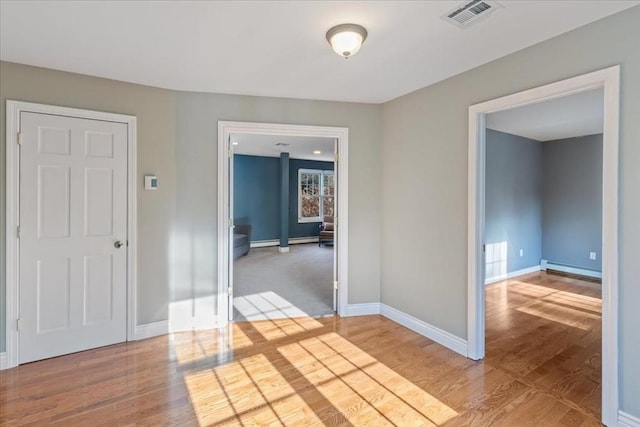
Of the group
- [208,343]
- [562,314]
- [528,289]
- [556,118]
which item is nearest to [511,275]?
[528,289]

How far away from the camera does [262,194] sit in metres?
9.01

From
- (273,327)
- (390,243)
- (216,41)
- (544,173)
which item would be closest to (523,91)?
(390,243)

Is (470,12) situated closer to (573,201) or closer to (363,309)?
(363,309)

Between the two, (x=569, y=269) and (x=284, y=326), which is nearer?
(x=284, y=326)

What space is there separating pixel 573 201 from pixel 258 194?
6.86 meters

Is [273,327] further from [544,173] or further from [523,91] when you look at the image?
[544,173]

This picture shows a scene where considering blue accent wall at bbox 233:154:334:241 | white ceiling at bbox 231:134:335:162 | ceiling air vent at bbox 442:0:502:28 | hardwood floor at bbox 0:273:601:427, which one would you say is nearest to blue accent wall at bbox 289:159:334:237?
blue accent wall at bbox 233:154:334:241

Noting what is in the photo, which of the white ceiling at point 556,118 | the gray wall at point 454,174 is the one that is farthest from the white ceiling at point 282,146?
the white ceiling at point 556,118

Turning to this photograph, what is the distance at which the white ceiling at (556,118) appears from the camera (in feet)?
11.9

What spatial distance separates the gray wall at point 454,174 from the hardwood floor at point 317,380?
0.45m

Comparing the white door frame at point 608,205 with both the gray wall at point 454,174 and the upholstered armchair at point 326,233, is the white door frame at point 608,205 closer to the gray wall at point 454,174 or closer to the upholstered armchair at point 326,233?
the gray wall at point 454,174

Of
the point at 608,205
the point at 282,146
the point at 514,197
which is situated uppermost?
the point at 282,146

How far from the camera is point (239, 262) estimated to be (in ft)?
23.0

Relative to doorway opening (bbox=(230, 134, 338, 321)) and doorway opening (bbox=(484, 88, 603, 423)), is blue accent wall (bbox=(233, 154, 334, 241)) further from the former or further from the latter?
doorway opening (bbox=(484, 88, 603, 423))
